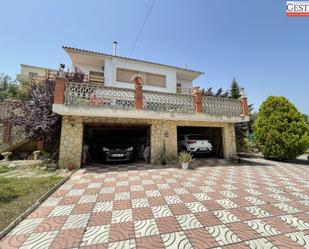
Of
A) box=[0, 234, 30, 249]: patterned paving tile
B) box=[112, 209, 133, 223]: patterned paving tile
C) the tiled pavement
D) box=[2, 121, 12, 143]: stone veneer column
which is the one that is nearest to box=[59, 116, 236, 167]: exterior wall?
the tiled pavement

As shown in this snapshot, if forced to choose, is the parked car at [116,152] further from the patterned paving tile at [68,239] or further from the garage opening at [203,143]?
the patterned paving tile at [68,239]

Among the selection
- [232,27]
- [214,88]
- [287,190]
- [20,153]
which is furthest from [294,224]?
[214,88]

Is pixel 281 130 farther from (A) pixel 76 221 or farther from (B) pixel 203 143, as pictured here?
(A) pixel 76 221

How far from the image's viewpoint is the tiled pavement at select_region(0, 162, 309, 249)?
252 centimetres

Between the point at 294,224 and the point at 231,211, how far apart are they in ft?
3.48

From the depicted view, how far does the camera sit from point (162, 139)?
9.56 m

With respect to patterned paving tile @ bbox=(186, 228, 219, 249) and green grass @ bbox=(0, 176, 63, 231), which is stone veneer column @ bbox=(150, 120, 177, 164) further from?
patterned paving tile @ bbox=(186, 228, 219, 249)

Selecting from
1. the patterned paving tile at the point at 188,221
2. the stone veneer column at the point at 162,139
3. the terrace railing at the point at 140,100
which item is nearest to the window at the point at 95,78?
the terrace railing at the point at 140,100

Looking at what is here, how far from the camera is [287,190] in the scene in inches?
194

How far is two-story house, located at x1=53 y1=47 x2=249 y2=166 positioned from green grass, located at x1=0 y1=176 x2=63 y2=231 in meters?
2.30

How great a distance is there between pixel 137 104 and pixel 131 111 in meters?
0.53

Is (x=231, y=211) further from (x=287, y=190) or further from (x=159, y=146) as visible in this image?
(x=159, y=146)

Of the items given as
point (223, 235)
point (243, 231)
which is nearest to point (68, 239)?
point (223, 235)

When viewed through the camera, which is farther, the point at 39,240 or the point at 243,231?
the point at 243,231
